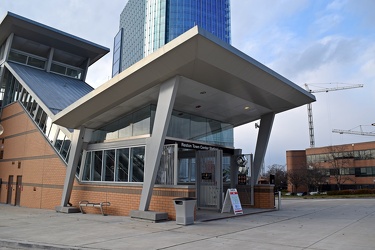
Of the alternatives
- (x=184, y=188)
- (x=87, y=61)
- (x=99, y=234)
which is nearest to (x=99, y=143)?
(x=184, y=188)

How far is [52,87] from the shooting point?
26.2 metres

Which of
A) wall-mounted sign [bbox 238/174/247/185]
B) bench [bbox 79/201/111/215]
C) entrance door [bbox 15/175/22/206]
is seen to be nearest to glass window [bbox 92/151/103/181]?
bench [bbox 79/201/111/215]

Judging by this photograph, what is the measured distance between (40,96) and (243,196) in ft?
50.5

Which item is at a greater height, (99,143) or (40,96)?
(40,96)

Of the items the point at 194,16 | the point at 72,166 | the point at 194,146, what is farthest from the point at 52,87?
the point at 194,16

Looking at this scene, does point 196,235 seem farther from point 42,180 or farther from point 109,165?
point 42,180

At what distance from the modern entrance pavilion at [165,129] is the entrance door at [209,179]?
0.16 feet

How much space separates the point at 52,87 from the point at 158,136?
17.0 meters

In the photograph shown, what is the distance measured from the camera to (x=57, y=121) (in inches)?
671

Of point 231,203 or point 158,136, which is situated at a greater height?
point 158,136

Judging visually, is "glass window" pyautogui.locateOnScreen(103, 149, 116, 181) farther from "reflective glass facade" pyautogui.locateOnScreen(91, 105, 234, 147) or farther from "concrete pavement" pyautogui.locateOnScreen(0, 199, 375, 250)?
"concrete pavement" pyautogui.locateOnScreen(0, 199, 375, 250)

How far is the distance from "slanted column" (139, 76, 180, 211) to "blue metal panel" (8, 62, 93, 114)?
11.1 meters

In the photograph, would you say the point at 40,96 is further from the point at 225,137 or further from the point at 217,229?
the point at 217,229

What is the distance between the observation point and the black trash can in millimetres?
11375
